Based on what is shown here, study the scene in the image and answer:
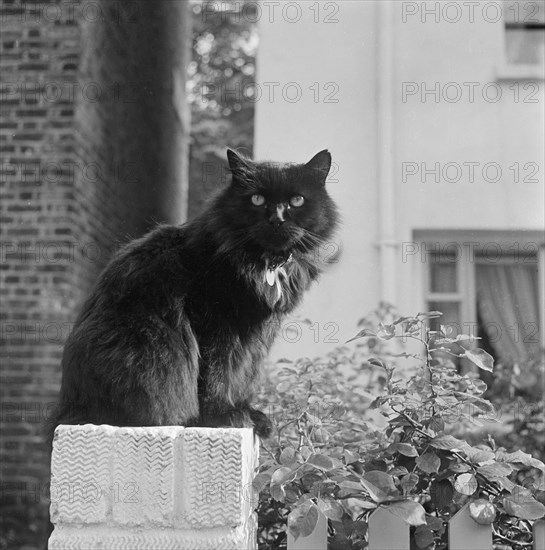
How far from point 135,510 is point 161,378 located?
13.9 inches

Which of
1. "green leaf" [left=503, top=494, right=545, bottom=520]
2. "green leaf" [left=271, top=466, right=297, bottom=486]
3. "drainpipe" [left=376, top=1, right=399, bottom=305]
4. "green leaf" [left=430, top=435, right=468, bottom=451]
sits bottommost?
"green leaf" [left=503, top=494, right=545, bottom=520]

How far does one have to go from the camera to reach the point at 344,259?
4.68 m

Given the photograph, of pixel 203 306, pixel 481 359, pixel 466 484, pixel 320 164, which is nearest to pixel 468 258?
pixel 320 164

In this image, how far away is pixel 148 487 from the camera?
62.0 inches

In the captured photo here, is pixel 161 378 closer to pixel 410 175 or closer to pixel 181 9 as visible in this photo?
pixel 410 175

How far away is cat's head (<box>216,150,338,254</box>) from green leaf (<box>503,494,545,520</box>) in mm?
877

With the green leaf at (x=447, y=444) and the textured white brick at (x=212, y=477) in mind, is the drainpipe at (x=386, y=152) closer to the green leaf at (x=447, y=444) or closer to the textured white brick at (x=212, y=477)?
the green leaf at (x=447, y=444)

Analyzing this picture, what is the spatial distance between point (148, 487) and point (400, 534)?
1.92 ft

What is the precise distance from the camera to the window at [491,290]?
4879 millimetres

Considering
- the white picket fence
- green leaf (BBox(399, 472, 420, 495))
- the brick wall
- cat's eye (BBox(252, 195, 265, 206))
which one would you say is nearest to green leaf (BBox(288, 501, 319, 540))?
the white picket fence

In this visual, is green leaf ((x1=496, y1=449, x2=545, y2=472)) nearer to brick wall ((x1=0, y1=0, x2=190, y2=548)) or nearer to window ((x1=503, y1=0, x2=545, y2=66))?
brick wall ((x1=0, y1=0, x2=190, y2=548))

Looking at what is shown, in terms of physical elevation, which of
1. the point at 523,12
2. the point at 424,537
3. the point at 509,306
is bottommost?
the point at 424,537

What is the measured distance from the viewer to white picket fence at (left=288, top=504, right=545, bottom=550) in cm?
160

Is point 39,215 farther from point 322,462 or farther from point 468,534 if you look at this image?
point 468,534
